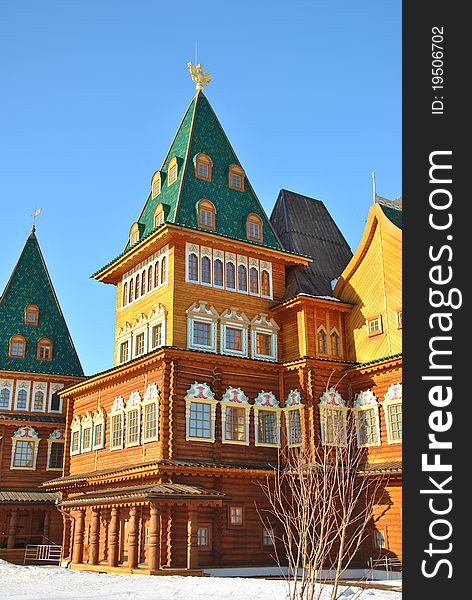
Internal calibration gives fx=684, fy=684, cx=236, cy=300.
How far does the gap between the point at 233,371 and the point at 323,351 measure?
420cm

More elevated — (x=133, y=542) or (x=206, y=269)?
(x=206, y=269)

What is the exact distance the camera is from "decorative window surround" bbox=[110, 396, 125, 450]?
29.0 m

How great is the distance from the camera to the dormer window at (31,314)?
42866 millimetres

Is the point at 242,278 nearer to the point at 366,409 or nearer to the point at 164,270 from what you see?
the point at 164,270

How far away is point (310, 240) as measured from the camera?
34844 millimetres

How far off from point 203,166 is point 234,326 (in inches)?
316

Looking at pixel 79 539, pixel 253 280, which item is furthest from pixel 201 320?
pixel 79 539

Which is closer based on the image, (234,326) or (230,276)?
(234,326)

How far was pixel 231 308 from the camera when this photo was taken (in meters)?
29.8

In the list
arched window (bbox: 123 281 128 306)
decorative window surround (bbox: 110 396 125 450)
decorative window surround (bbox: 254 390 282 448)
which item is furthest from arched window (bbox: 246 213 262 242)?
decorative window surround (bbox: 110 396 125 450)

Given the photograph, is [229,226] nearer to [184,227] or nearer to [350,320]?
[184,227]

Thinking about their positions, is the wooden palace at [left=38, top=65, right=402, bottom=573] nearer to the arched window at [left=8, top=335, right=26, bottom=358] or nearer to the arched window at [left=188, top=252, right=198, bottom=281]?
the arched window at [left=188, top=252, right=198, bottom=281]

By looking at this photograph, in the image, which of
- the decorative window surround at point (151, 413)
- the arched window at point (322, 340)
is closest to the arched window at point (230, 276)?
the arched window at point (322, 340)

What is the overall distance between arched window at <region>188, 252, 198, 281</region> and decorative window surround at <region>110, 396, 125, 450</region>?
19.9ft
